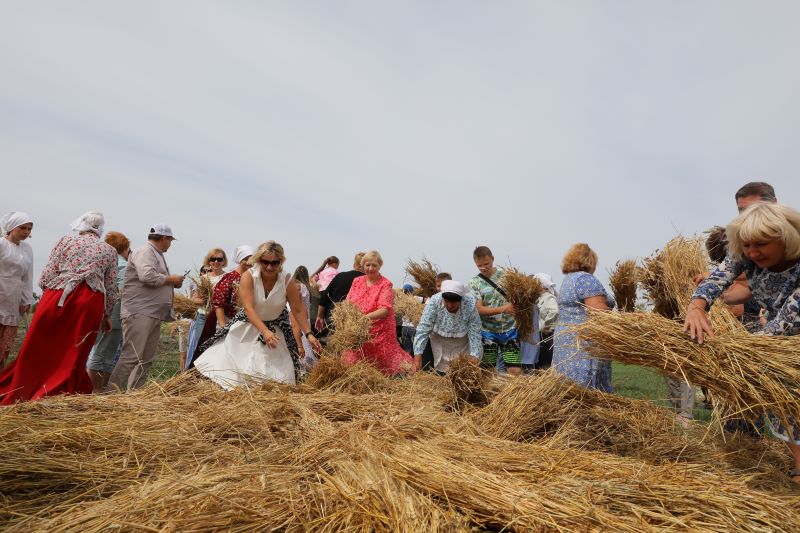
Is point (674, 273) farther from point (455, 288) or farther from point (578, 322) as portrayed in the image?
point (455, 288)

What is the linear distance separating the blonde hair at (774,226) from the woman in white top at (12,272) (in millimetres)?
5712

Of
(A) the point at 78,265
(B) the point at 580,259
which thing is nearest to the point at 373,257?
(B) the point at 580,259

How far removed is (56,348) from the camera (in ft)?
14.6

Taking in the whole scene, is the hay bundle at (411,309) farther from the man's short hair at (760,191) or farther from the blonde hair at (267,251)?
the man's short hair at (760,191)

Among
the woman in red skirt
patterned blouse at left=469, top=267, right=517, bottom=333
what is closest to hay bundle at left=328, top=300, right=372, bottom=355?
patterned blouse at left=469, top=267, right=517, bottom=333

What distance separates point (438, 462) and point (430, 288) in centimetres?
631

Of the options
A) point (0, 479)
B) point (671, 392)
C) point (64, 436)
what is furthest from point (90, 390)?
point (671, 392)

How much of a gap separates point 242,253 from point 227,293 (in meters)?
0.46

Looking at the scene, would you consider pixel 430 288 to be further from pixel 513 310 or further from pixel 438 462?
pixel 438 462

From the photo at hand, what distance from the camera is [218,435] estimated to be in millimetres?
3004

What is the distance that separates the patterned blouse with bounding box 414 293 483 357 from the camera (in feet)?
17.1

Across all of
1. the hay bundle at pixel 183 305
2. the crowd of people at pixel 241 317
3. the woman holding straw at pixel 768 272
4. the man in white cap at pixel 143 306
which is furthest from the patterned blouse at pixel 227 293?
the woman holding straw at pixel 768 272

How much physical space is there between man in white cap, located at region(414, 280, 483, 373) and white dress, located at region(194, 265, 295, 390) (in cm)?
→ 140

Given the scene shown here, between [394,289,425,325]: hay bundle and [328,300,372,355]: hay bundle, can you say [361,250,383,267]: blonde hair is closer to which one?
[328,300,372,355]: hay bundle
